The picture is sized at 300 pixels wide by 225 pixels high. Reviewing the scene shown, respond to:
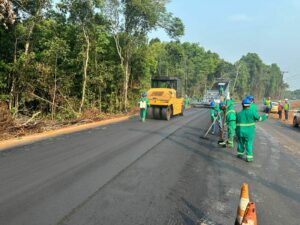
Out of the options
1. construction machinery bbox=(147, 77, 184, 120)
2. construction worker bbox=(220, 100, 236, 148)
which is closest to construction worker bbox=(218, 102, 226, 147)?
construction worker bbox=(220, 100, 236, 148)

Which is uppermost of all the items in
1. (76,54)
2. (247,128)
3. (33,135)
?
(76,54)

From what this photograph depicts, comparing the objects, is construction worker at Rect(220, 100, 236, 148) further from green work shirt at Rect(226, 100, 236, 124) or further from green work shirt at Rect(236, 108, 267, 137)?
green work shirt at Rect(236, 108, 267, 137)

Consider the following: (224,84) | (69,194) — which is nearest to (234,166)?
(69,194)

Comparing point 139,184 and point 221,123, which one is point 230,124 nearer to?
point 221,123

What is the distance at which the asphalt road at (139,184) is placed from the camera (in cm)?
476

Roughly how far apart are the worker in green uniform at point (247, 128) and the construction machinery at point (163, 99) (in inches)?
433

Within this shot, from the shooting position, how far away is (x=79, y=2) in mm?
20656

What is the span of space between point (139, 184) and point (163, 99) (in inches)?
550

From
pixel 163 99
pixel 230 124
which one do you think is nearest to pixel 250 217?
pixel 230 124

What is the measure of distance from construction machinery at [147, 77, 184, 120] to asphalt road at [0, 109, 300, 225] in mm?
9313

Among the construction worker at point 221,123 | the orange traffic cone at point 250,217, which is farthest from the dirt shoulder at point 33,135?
the orange traffic cone at point 250,217

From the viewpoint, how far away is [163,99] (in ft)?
65.8

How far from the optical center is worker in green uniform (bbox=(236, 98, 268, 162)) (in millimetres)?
8680

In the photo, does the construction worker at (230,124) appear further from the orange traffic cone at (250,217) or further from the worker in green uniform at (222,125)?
the orange traffic cone at (250,217)
